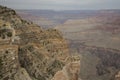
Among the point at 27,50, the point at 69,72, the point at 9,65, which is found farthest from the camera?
the point at 69,72

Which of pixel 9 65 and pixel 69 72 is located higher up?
pixel 9 65

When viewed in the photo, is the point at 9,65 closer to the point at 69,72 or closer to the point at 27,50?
the point at 27,50

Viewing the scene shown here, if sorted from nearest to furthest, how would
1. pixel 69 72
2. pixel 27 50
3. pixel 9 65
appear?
pixel 9 65, pixel 27 50, pixel 69 72

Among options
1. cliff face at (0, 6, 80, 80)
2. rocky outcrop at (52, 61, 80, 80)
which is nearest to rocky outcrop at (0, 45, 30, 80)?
cliff face at (0, 6, 80, 80)

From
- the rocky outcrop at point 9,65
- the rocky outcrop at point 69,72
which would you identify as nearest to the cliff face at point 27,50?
the rocky outcrop at point 9,65

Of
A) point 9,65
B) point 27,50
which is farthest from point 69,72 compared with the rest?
point 9,65

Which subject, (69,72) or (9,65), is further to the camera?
(69,72)

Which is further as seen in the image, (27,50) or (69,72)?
(69,72)

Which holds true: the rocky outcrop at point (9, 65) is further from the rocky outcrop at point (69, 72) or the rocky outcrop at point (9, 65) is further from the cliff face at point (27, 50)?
the rocky outcrop at point (69, 72)
